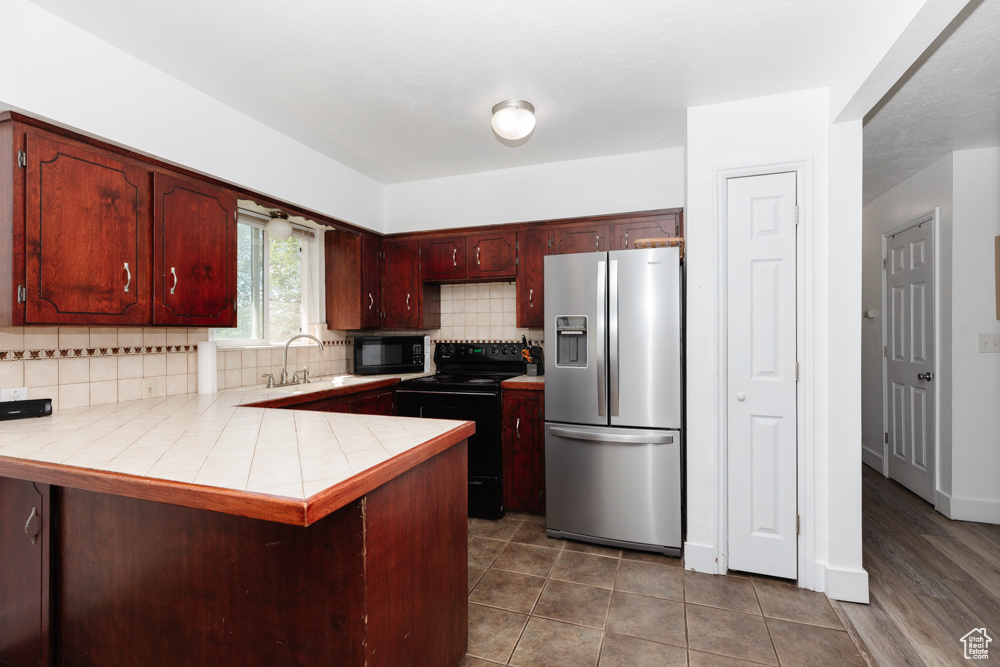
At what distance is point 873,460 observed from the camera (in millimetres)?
4336

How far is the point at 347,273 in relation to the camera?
386 cm

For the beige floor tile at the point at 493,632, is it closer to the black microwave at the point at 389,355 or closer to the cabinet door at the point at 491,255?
the black microwave at the point at 389,355

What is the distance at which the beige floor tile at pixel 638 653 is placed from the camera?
1814 millimetres

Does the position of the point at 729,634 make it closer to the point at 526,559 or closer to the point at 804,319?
the point at 526,559

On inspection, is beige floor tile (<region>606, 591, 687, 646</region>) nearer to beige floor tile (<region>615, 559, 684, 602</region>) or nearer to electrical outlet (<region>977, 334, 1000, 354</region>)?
beige floor tile (<region>615, 559, 684, 602</region>)

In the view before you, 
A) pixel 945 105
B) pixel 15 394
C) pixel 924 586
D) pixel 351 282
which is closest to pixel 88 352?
pixel 15 394

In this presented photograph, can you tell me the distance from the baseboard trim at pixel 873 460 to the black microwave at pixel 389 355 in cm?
413

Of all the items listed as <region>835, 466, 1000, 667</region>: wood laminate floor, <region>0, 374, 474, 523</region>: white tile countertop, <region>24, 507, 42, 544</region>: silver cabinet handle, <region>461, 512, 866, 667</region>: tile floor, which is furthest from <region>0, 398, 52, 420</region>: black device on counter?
<region>835, 466, 1000, 667</region>: wood laminate floor

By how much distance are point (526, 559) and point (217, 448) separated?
6.09ft

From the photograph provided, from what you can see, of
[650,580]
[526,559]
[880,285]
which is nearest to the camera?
[650,580]

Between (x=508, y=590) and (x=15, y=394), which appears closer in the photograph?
(x=15, y=394)

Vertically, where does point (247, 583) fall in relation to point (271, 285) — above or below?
below

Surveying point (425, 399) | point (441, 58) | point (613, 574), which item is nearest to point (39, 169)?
point (441, 58)

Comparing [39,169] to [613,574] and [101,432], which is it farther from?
[613,574]
